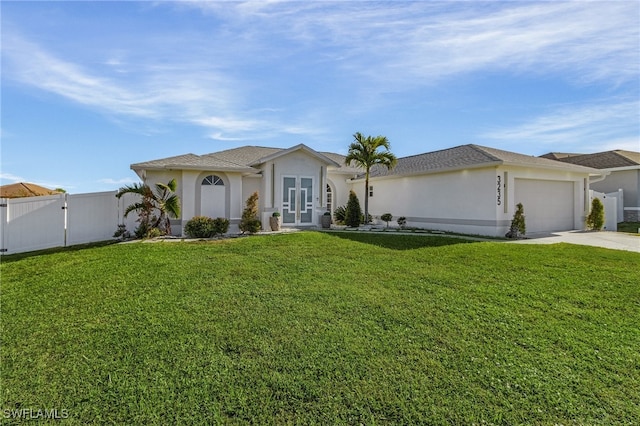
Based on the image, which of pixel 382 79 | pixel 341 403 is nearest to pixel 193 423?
pixel 341 403

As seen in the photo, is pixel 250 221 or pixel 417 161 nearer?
pixel 250 221

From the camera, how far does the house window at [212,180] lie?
49.4 ft

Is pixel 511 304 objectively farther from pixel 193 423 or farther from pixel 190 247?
pixel 190 247

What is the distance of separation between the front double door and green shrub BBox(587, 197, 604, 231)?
1480cm

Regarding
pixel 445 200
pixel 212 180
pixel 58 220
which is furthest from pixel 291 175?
pixel 58 220

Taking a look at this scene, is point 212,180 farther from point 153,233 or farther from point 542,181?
point 542,181

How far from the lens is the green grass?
3379 mm

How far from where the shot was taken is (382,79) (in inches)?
490

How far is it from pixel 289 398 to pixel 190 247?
25.6 feet

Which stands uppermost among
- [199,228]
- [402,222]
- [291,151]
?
[291,151]
